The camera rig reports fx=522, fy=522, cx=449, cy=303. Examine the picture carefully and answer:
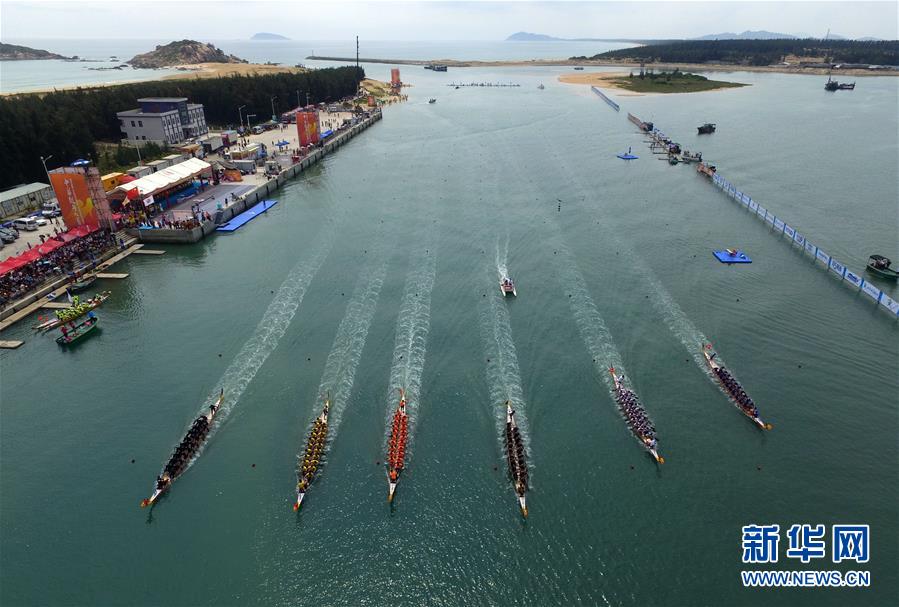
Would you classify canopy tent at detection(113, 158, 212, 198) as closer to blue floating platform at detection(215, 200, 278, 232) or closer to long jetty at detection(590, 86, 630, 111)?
blue floating platform at detection(215, 200, 278, 232)

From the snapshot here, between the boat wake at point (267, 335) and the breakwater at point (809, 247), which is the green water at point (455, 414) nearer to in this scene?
the boat wake at point (267, 335)

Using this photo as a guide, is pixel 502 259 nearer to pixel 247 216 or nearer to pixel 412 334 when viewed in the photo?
pixel 412 334

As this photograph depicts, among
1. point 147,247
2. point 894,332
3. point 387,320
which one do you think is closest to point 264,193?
point 147,247

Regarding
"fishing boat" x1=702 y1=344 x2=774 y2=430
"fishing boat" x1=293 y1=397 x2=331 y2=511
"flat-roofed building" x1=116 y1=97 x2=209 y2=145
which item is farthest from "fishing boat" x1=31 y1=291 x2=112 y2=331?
"flat-roofed building" x1=116 y1=97 x2=209 y2=145

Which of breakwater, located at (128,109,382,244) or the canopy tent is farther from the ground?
the canopy tent

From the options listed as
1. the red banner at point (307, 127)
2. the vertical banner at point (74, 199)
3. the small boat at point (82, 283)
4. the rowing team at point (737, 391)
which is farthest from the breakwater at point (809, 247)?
the vertical banner at point (74, 199)

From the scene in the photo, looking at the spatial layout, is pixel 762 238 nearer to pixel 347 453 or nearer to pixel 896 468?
pixel 896 468
